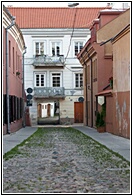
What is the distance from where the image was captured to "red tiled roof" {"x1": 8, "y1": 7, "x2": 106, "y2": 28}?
49.0 m

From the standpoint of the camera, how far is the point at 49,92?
4856 centimetres

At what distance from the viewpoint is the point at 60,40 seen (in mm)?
48938

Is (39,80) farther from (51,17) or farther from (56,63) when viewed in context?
(51,17)

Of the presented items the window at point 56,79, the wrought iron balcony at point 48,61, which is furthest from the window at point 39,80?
the wrought iron balcony at point 48,61

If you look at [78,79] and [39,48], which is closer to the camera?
[39,48]

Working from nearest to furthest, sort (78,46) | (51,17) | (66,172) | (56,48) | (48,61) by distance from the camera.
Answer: (66,172)
(48,61)
(56,48)
(78,46)
(51,17)

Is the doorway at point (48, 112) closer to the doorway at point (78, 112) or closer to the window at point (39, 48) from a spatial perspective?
the doorway at point (78, 112)

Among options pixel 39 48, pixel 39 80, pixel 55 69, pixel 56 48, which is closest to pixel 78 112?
pixel 55 69

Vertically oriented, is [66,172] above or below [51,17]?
below

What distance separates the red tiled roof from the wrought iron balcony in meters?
3.08

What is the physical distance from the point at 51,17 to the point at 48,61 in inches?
188

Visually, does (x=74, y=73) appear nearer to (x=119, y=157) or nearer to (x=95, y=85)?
(x=95, y=85)

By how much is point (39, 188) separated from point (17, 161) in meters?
4.55

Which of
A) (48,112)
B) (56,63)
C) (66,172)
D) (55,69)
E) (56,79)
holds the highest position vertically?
(56,63)
